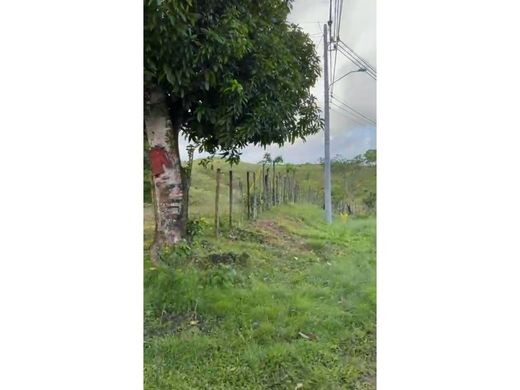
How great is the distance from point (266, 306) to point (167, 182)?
0.57 m

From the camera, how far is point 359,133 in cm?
181

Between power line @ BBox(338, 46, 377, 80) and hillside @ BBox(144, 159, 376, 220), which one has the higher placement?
power line @ BBox(338, 46, 377, 80)

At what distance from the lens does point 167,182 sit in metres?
1.84

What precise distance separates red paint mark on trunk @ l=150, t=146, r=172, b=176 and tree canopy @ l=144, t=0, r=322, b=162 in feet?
0.34

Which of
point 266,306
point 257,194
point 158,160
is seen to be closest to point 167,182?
point 158,160

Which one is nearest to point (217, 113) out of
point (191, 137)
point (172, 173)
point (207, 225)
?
point (191, 137)

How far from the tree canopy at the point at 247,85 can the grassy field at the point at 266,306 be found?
188 millimetres

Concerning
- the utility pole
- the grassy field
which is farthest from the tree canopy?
the grassy field

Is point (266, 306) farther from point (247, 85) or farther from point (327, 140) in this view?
point (247, 85)

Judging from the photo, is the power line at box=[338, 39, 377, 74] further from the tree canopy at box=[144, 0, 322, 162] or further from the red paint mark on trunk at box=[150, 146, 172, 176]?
the red paint mark on trunk at box=[150, 146, 172, 176]

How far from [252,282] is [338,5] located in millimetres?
1054

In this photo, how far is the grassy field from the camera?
5.71ft
